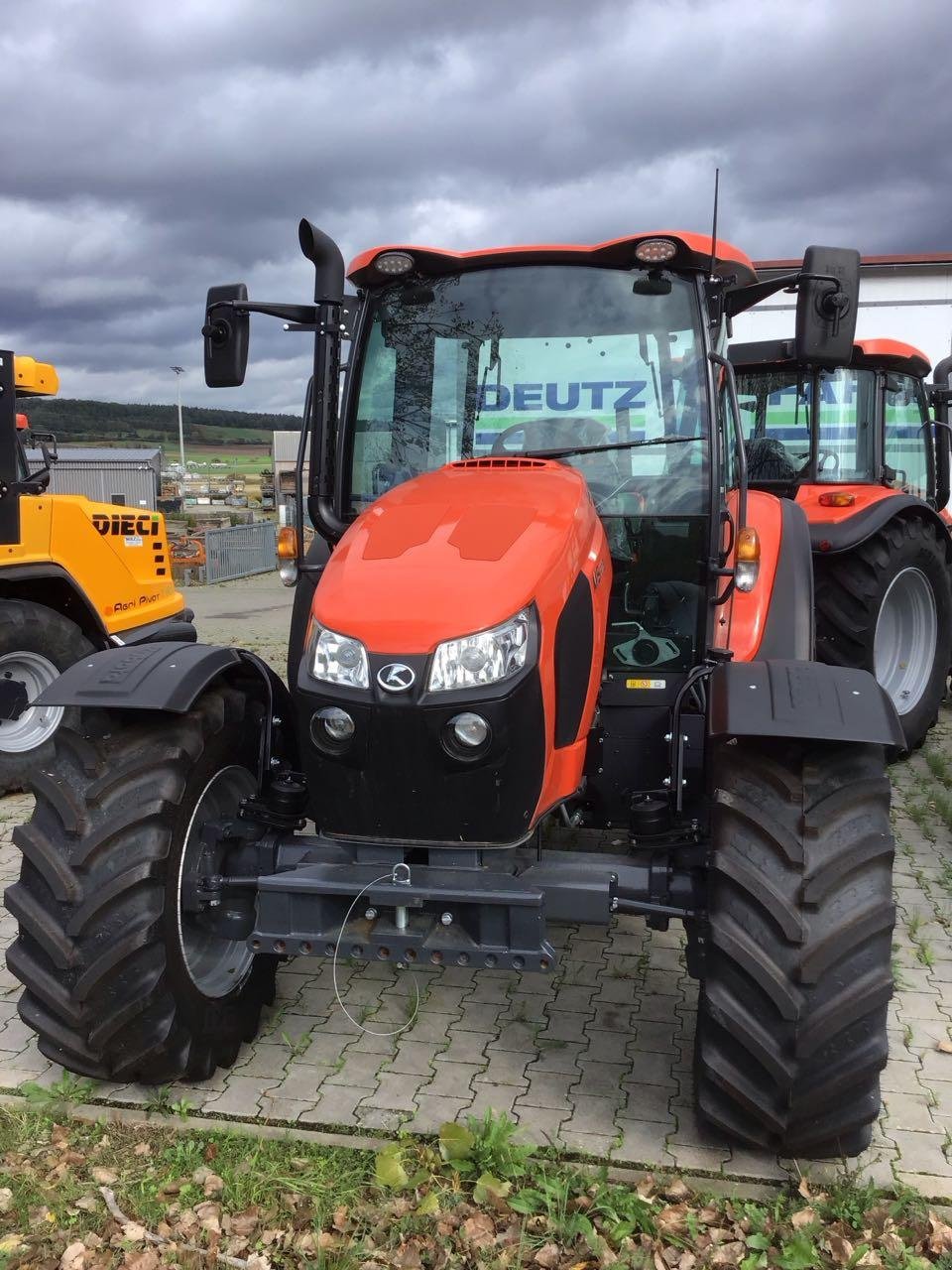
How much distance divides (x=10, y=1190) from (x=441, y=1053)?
4.46 ft

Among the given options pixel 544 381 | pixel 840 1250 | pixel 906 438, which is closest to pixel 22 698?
pixel 544 381

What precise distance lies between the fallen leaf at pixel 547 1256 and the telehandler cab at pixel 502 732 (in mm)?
559

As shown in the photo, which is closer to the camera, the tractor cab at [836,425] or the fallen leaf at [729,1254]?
the fallen leaf at [729,1254]

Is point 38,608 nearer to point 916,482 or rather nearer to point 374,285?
point 374,285

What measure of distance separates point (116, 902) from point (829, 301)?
2767 millimetres

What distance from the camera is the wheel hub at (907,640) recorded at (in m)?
7.31

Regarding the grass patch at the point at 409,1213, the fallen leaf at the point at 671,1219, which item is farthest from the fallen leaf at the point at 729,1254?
the fallen leaf at the point at 671,1219

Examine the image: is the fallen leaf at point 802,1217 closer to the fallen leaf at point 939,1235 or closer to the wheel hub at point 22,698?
the fallen leaf at point 939,1235

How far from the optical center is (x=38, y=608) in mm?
6965

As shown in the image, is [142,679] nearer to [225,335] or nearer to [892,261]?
[225,335]

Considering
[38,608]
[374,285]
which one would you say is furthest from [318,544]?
[38,608]

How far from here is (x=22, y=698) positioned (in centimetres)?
695

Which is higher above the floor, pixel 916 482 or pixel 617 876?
pixel 916 482

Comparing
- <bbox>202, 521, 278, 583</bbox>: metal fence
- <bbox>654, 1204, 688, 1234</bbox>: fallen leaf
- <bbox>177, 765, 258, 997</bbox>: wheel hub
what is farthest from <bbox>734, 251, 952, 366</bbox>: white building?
<bbox>202, 521, 278, 583</bbox>: metal fence
